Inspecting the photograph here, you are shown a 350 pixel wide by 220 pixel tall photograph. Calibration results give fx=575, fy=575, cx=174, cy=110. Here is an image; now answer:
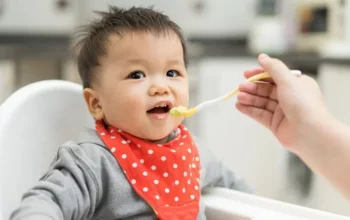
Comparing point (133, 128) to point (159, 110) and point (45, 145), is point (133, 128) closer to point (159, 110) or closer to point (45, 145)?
point (159, 110)

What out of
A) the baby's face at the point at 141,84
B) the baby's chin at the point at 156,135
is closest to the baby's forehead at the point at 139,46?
the baby's face at the point at 141,84

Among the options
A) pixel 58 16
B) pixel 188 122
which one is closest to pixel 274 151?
pixel 188 122

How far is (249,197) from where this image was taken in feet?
2.80

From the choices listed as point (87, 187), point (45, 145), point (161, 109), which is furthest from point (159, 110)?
point (45, 145)

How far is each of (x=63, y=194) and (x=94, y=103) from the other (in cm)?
18

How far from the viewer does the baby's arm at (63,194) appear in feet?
2.09

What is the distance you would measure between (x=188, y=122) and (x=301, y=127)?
1.22 meters

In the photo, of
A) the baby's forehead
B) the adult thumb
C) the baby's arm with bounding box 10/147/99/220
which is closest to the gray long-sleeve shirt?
the baby's arm with bounding box 10/147/99/220

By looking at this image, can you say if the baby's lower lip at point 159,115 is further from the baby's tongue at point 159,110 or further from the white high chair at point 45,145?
the white high chair at point 45,145

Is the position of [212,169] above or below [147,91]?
below

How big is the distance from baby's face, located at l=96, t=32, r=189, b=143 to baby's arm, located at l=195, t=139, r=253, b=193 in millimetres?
124

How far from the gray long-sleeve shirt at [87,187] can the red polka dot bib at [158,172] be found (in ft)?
0.04

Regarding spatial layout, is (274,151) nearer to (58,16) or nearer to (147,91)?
(58,16)

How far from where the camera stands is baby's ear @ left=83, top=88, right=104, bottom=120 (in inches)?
31.9
